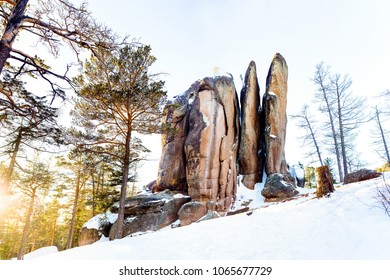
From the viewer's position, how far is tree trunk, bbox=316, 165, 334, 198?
6.46 meters

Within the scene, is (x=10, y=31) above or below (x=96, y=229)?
above

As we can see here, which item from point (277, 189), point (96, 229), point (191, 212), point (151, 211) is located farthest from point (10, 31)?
point (277, 189)

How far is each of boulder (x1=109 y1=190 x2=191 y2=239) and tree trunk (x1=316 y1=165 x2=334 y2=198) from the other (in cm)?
987

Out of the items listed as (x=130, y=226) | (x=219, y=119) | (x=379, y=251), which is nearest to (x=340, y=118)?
(x=219, y=119)

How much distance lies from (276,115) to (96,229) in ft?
55.9

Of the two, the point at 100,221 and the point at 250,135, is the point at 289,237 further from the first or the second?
the point at 250,135

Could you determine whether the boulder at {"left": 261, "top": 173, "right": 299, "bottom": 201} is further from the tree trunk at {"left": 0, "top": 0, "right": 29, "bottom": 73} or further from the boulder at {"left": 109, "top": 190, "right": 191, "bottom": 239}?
the tree trunk at {"left": 0, "top": 0, "right": 29, "bottom": 73}

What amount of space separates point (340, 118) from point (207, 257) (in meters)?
18.0

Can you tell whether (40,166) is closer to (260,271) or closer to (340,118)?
(260,271)

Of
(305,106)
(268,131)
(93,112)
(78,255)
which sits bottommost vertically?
(78,255)

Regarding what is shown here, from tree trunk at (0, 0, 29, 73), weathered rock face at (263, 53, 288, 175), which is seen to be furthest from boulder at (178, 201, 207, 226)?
tree trunk at (0, 0, 29, 73)

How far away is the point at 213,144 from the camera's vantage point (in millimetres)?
15883

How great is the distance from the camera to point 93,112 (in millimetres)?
9500

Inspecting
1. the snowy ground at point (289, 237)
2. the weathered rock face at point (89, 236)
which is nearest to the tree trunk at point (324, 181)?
the snowy ground at point (289, 237)
